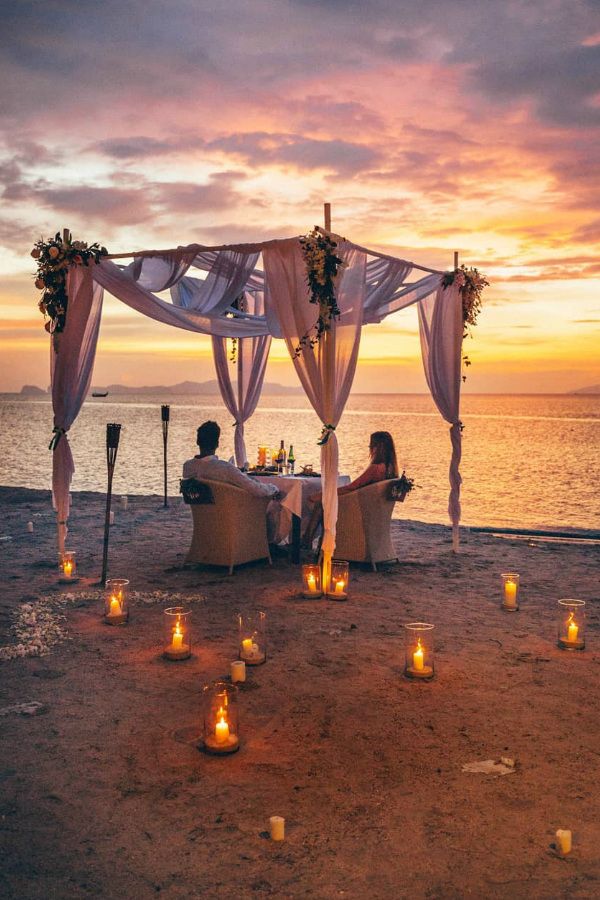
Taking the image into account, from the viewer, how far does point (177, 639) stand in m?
4.62

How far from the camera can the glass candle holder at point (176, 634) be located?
15.1 ft

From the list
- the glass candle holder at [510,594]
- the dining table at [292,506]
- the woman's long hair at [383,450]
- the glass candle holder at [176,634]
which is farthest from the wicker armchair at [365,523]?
Result: the glass candle holder at [176,634]

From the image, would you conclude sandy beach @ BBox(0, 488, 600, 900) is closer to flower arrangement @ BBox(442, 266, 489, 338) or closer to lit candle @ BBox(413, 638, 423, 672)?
lit candle @ BBox(413, 638, 423, 672)

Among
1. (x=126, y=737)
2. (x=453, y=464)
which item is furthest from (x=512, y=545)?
(x=126, y=737)

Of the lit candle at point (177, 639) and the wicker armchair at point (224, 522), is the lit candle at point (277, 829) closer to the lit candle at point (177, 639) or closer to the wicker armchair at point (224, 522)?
the lit candle at point (177, 639)

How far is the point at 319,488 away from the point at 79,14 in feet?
16.8

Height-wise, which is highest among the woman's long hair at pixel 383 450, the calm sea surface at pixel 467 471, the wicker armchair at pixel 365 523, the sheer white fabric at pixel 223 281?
the sheer white fabric at pixel 223 281

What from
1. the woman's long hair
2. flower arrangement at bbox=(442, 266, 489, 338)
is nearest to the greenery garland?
flower arrangement at bbox=(442, 266, 489, 338)

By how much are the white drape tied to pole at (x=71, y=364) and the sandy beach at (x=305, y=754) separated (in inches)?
44.5

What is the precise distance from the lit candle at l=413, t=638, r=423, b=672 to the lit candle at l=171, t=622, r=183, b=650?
4.73 feet

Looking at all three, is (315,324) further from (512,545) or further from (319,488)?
(512,545)

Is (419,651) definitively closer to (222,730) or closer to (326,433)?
(222,730)

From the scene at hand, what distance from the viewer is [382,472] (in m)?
7.05

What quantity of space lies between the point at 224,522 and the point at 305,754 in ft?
11.8
